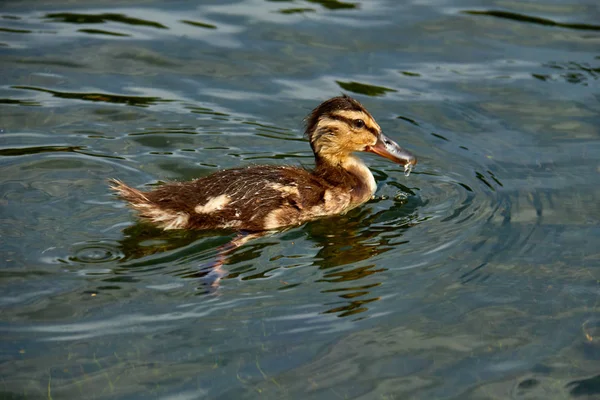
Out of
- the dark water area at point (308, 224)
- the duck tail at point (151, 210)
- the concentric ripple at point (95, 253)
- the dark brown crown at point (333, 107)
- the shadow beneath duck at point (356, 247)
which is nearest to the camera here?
the dark water area at point (308, 224)

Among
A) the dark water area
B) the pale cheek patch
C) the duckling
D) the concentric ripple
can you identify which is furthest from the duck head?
the concentric ripple

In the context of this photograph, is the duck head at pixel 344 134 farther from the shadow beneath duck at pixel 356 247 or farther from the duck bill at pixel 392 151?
the shadow beneath duck at pixel 356 247

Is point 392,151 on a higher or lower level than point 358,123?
lower

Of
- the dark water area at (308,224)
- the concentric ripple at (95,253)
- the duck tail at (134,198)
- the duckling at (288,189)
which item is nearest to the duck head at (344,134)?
the duckling at (288,189)

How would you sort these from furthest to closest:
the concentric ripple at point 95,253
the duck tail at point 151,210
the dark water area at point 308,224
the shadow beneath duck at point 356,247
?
the duck tail at point 151,210, the concentric ripple at point 95,253, the shadow beneath duck at point 356,247, the dark water area at point 308,224

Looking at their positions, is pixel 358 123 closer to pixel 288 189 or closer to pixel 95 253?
pixel 288 189

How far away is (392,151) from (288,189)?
105cm

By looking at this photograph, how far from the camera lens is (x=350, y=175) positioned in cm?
687

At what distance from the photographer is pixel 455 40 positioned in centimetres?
976

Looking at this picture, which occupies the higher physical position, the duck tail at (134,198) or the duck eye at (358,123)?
the duck eye at (358,123)

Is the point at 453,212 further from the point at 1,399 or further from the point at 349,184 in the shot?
the point at 1,399

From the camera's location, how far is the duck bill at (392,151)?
22.9ft

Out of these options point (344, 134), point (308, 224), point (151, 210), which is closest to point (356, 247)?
point (308, 224)

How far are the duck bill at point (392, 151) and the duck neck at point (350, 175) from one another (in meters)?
0.17
